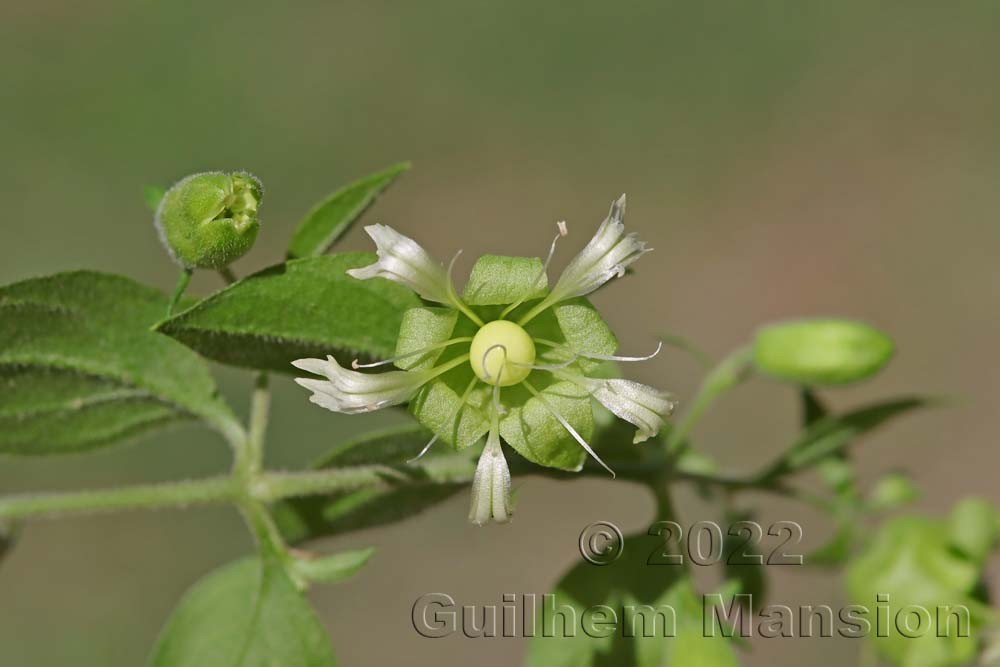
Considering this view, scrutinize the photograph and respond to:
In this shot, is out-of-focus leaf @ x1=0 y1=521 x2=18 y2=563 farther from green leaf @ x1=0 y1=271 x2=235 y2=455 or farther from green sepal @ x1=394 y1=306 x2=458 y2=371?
green sepal @ x1=394 y1=306 x2=458 y2=371

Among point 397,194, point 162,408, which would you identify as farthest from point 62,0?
point 162,408

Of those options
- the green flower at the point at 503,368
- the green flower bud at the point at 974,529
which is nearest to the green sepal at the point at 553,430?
the green flower at the point at 503,368

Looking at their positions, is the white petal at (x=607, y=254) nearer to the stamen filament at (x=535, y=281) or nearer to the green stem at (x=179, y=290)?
the stamen filament at (x=535, y=281)

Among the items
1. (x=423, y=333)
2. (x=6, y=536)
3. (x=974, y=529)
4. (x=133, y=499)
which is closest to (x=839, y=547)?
(x=974, y=529)

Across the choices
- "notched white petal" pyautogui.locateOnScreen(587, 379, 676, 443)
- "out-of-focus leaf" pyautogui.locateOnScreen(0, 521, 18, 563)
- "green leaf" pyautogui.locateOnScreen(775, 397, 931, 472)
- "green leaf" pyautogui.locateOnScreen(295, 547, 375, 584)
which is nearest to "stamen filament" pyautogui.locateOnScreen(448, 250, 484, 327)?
"notched white petal" pyautogui.locateOnScreen(587, 379, 676, 443)

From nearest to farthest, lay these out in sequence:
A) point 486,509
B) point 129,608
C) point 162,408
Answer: point 486,509 < point 162,408 < point 129,608

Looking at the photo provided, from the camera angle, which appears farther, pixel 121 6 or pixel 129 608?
pixel 121 6

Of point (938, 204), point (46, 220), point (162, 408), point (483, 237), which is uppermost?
point (938, 204)

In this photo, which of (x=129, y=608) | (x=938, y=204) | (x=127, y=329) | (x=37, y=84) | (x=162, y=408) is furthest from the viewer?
(x=938, y=204)

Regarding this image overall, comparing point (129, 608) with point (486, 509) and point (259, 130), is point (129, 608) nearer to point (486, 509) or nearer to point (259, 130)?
point (259, 130)
